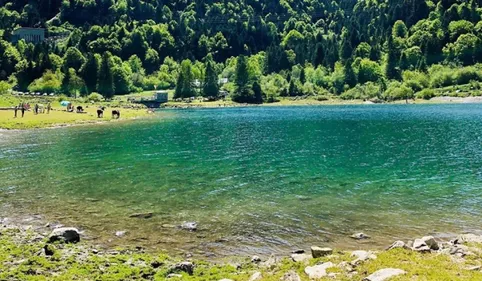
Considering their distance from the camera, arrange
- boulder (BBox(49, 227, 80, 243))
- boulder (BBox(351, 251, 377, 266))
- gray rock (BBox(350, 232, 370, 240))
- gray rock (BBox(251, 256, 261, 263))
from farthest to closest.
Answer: gray rock (BBox(350, 232, 370, 240)), boulder (BBox(49, 227, 80, 243)), gray rock (BBox(251, 256, 261, 263)), boulder (BBox(351, 251, 377, 266))

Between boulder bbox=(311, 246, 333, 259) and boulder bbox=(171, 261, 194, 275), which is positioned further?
boulder bbox=(311, 246, 333, 259)

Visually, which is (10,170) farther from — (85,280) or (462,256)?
(462,256)

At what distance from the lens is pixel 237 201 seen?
1266 inches

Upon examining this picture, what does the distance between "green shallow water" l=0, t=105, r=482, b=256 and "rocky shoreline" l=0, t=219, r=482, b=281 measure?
77.9 inches

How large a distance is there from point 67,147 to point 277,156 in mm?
28940

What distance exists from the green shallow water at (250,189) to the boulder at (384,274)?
6765 millimetres

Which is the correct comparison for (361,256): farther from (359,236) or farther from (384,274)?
(359,236)

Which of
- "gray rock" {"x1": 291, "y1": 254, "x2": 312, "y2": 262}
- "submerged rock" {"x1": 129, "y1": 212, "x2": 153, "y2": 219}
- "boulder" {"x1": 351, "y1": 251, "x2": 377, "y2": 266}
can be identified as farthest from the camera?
"submerged rock" {"x1": 129, "y1": 212, "x2": 153, "y2": 219}

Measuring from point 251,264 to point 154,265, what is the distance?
4.26m

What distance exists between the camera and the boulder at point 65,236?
23203 millimetres

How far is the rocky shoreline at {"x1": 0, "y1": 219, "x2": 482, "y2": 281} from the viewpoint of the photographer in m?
17.0

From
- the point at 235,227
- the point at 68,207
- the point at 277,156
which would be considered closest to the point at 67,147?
the point at 277,156

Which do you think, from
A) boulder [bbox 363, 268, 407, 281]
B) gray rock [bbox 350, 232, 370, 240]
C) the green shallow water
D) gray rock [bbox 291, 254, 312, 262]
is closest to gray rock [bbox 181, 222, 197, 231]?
the green shallow water

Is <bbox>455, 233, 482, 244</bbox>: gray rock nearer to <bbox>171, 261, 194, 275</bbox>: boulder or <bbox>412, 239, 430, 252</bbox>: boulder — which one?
<bbox>412, 239, 430, 252</bbox>: boulder
